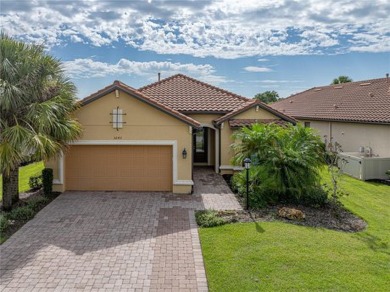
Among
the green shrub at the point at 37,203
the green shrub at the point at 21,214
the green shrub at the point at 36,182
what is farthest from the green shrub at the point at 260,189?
the green shrub at the point at 36,182

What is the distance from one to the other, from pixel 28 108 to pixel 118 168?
16.5ft

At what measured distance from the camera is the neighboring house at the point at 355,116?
21.1m

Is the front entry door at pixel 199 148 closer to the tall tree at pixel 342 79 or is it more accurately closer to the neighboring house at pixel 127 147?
the neighboring house at pixel 127 147

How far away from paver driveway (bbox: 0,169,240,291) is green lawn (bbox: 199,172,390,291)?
25.3 inches

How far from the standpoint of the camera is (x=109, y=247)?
380 inches

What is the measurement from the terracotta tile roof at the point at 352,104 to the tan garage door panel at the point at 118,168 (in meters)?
13.9

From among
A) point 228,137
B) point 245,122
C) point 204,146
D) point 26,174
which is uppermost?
point 245,122

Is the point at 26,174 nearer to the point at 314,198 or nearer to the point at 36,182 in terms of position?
the point at 36,182

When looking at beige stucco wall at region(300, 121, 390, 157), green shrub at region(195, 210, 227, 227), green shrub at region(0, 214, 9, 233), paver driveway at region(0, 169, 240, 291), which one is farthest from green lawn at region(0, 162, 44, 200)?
beige stucco wall at region(300, 121, 390, 157)

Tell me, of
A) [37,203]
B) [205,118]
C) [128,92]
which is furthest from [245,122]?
[37,203]

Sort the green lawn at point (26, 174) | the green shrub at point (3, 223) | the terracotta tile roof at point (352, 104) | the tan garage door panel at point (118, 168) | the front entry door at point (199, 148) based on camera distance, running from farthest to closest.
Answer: the front entry door at point (199, 148) < the terracotta tile roof at point (352, 104) < the green lawn at point (26, 174) < the tan garage door panel at point (118, 168) < the green shrub at point (3, 223)

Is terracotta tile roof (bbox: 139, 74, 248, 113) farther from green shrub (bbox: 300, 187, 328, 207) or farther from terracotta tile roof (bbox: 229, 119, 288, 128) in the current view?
green shrub (bbox: 300, 187, 328, 207)

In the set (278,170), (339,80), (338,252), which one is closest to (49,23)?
(278,170)

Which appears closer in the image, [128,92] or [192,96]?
[128,92]
